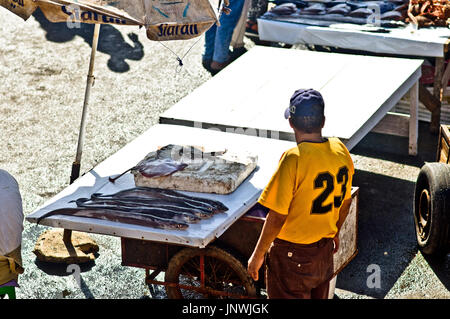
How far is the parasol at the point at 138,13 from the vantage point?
5.87m

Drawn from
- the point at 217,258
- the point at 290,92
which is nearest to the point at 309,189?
the point at 217,258

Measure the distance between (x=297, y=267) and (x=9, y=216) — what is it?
217cm

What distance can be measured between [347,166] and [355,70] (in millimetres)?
4381

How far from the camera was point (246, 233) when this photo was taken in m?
5.77

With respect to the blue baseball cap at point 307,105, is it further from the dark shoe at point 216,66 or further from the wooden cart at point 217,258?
the dark shoe at point 216,66

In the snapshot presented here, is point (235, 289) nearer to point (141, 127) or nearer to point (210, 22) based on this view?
point (210, 22)

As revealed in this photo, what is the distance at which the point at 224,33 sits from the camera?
12227 millimetres

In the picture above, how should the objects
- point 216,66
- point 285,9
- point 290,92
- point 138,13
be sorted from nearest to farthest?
point 138,13
point 290,92
point 285,9
point 216,66

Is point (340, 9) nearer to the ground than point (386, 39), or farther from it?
farther from it

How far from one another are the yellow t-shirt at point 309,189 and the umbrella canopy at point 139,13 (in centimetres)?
216

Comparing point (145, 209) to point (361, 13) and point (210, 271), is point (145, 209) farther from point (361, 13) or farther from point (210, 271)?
point (361, 13)

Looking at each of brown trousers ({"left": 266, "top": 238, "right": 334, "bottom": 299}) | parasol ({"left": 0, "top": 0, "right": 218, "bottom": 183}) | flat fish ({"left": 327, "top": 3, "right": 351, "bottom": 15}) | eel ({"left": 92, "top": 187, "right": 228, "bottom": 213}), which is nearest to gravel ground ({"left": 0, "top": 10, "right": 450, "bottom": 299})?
eel ({"left": 92, "top": 187, "right": 228, "bottom": 213})

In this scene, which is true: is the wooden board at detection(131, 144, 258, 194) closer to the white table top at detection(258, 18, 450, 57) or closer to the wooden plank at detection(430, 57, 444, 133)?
the wooden plank at detection(430, 57, 444, 133)

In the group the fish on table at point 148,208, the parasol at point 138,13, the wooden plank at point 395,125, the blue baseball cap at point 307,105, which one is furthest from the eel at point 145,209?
the wooden plank at point 395,125
